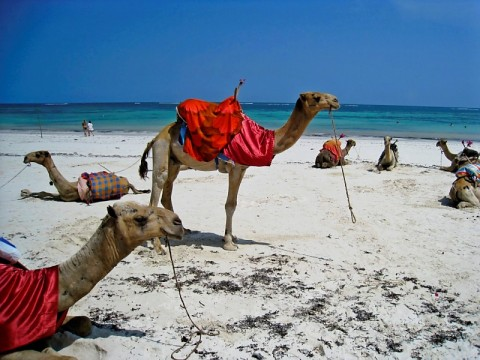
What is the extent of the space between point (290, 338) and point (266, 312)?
58 cm

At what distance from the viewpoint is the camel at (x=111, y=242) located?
355 cm

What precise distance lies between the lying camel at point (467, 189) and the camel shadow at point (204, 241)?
4810mm

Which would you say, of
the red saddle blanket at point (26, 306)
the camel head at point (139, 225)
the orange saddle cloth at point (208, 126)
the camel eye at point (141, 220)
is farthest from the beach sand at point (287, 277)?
the orange saddle cloth at point (208, 126)

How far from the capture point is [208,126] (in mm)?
6613

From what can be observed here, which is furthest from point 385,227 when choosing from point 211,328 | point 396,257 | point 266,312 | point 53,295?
point 53,295

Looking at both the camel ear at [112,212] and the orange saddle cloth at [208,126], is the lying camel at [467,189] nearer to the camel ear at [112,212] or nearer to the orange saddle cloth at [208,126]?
the orange saddle cloth at [208,126]

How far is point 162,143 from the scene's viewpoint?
6844 millimetres

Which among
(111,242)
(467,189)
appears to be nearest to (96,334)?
(111,242)

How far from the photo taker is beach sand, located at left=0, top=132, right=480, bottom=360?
13.6 ft

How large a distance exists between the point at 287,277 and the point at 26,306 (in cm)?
327

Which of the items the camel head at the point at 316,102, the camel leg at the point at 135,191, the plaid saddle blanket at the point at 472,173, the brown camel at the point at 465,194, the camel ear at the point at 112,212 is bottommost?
the camel leg at the point at 135,191

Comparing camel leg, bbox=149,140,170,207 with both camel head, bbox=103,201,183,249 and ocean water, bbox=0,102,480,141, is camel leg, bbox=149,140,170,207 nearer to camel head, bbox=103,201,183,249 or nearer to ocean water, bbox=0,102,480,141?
camel head, bbox=103,201,183,249

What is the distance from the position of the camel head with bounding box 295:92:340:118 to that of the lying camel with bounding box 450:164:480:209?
14.7 ft

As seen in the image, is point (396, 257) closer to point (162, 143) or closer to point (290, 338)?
point (290, 338)
